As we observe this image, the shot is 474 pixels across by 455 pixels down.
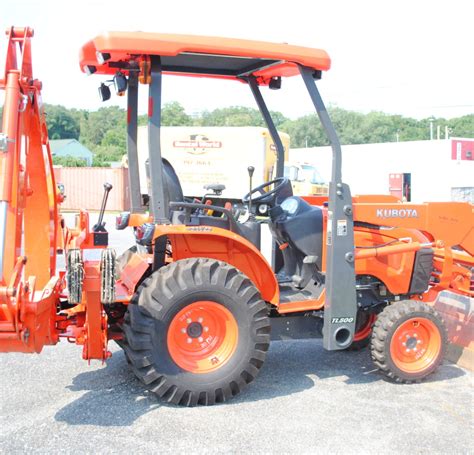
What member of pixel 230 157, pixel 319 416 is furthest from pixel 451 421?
pixel 230 157

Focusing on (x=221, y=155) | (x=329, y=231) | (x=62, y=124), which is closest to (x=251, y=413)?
(x=329, y=231)

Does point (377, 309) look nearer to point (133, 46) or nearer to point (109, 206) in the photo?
point (133, 46)

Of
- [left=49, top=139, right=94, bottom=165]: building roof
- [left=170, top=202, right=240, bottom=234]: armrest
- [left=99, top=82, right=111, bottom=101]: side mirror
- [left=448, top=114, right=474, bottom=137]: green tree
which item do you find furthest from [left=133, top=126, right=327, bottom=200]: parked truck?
[left=448, top=114, right=474, bottom=137]: green tree

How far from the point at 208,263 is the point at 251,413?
41.5 inches

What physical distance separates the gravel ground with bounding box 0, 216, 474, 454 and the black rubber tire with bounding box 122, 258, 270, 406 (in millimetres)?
150

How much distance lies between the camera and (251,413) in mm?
4258

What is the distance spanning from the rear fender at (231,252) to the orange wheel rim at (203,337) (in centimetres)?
42

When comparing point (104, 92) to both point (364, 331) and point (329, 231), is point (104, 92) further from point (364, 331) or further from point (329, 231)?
point (364, 331)

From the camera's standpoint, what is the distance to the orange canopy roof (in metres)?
4.09

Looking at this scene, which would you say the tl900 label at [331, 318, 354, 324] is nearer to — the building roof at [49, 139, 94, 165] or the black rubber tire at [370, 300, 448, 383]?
the black rubber tire at [370, 300, 448, 383]

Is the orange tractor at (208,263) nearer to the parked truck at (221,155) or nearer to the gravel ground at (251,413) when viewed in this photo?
the gravel ground at (251,413)

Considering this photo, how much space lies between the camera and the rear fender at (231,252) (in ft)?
14.9

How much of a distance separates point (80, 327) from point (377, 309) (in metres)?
2.39

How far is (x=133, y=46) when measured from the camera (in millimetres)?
4078
